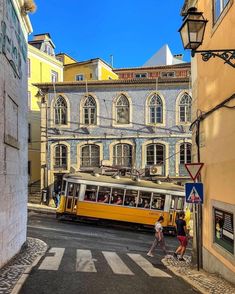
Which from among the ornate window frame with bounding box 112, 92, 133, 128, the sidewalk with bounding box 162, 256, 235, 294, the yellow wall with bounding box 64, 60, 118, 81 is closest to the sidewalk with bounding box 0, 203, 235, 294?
the sidewalk with bounding box 162, 256, 235, 294

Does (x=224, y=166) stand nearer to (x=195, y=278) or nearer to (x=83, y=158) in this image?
(x=195, y=278)

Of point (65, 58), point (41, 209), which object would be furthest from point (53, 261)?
point (65, 58)

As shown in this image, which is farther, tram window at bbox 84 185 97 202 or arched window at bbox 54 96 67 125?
arched window at bbox 54 96 67 125

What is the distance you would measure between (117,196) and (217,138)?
14778 millimetres

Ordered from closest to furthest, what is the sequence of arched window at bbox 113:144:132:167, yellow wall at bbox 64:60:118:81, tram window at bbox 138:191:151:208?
1. tram window at bbox 138:191:151:208
2. arched window at bbox 113:144:132:167
3. yellow wall at bbox 64:60:118:81

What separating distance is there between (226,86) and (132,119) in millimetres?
26180

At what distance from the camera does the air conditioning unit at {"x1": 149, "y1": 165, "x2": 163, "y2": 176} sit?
3490 cm

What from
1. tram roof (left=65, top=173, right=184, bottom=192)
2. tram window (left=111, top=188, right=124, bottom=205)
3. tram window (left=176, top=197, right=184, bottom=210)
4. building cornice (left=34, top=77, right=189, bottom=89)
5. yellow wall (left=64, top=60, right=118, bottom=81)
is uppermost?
yellow wall (left=64, top=60, right=118, bottom=81)

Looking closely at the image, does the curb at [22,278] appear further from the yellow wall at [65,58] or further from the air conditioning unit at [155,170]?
the yellow wall at [65,58]

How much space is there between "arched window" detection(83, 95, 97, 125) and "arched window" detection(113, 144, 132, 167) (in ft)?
8.97

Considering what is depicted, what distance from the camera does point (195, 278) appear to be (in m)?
11.0

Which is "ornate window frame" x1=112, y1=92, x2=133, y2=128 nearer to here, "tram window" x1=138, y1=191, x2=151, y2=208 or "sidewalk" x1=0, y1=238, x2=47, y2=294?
"tram window" x1=138, y1=191, x2=151, y2=208

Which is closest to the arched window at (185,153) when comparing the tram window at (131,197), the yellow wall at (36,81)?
the tram window at (131,197)

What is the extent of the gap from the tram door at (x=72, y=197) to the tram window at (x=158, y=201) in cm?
409
